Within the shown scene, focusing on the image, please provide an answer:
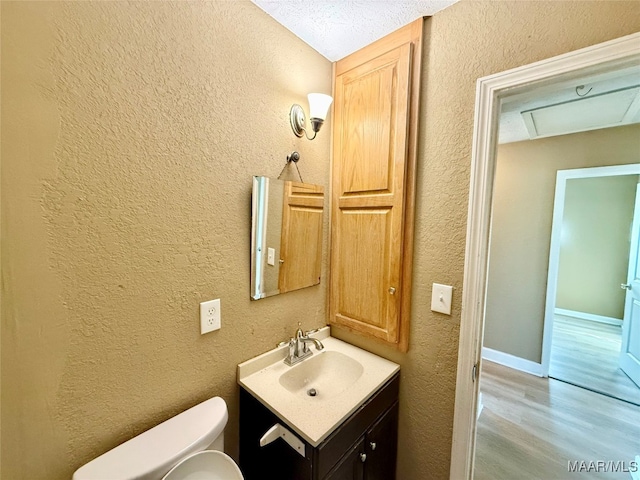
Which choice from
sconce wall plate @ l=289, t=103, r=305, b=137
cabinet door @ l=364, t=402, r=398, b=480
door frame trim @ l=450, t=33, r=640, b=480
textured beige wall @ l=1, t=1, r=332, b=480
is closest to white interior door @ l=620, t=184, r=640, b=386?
door frame trim @ l=450, t=33, r=640, b=480

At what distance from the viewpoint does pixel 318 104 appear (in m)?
1.20

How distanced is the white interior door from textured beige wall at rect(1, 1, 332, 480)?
3.39 m

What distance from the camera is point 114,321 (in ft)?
2.59

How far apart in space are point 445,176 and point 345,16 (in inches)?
32.6

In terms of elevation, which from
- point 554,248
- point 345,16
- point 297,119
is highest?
point 345,16

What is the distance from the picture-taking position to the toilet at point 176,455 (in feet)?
2.36

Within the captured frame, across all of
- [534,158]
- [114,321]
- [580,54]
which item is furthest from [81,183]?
[534,158]

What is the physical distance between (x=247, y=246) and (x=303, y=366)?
670 mm

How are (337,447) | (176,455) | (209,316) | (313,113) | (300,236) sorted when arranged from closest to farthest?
1. (176,455)
2. (337,447)
3. (209,316)
4. (313,113)
5. (300,236)

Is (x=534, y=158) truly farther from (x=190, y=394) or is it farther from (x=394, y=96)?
(x=190, y=394)

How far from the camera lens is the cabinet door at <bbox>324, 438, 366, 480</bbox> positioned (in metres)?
0.90

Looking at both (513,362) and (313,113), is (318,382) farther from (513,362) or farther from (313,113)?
(513,362)

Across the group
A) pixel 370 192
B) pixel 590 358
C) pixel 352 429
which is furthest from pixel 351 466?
pixel 590 358

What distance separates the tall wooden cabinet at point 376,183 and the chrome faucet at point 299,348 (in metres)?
0.25
